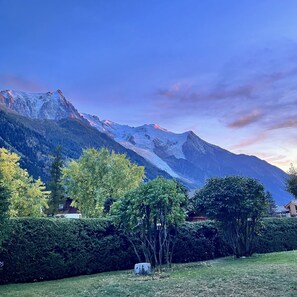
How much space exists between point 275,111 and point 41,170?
98192 millimetres

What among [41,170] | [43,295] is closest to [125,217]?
[43,295]

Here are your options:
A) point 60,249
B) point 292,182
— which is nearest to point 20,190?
point 60,249

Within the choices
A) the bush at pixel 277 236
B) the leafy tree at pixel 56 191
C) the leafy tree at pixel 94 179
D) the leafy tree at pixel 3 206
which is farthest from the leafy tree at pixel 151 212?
the leafy tree at pixel 56 191

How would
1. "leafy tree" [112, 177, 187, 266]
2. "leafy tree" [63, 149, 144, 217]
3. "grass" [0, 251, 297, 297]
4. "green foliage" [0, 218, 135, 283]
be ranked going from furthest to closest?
1. "leafy tree" [63, 149, 144, 217]
2. "leafy tree" [112, 177, 187, 266]
3. "green foliage" [0, 218, 135, 283]
4. "grass" [0, 251, 297, 297]

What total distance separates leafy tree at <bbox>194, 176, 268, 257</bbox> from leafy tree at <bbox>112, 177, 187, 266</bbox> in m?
3.55

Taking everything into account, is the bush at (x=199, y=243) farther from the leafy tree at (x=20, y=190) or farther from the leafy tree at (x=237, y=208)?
the leafy tree at (x=20, y=190)

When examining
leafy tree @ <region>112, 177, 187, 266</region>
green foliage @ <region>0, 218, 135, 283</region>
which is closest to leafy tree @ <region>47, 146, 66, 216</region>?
green foliage @ <region>0, 218, 135, 283</region>

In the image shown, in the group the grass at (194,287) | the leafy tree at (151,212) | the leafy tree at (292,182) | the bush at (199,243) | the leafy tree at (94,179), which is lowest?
the grass at (194,287)

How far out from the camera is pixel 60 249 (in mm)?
12977

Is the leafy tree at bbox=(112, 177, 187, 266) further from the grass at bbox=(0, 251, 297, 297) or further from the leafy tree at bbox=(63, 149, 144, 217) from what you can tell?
the leafy tree at bbox=(63, 149, 144, 217)

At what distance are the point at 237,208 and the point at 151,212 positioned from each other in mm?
5284

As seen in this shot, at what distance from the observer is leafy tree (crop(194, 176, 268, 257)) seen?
17.1 metres

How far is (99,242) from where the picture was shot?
14.4 m

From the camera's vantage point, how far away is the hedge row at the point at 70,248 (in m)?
11.7
